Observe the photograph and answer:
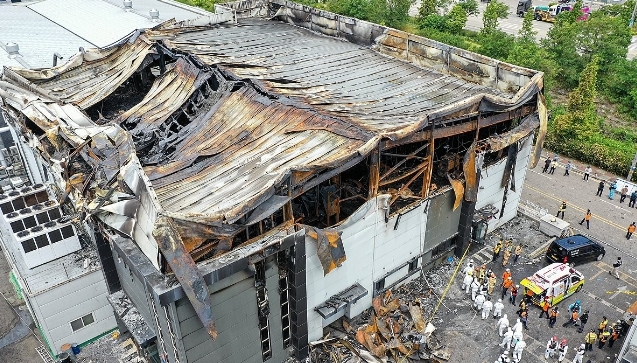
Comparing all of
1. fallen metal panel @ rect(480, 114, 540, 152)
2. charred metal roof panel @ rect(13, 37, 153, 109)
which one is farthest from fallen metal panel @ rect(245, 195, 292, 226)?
charred metal roof panel @ rect(13, 37, 153, 109)

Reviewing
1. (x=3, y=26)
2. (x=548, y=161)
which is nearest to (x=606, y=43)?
(x=548, y=161)

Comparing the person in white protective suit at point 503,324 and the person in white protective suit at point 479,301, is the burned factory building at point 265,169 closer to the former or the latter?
the person in white protective suit at point 479,301

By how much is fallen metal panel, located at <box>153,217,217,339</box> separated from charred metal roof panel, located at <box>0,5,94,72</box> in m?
27.8

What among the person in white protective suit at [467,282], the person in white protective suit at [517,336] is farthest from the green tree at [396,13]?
the person in white protective suit at [517,336]

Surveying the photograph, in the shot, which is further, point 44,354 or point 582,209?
point 582,209

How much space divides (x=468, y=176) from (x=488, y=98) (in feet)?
13.1

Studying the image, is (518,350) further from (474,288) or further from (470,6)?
(470,6)

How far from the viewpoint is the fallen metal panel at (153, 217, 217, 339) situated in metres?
16.4

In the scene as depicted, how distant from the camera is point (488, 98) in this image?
938 inches

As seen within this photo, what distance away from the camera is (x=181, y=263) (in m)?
16.5

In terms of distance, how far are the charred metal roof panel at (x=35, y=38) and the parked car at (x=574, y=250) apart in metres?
36.0

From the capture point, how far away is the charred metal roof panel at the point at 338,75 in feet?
81.4

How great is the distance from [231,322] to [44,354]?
14139 mm

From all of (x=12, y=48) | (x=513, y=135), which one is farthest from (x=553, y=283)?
(x=12, y=48)
